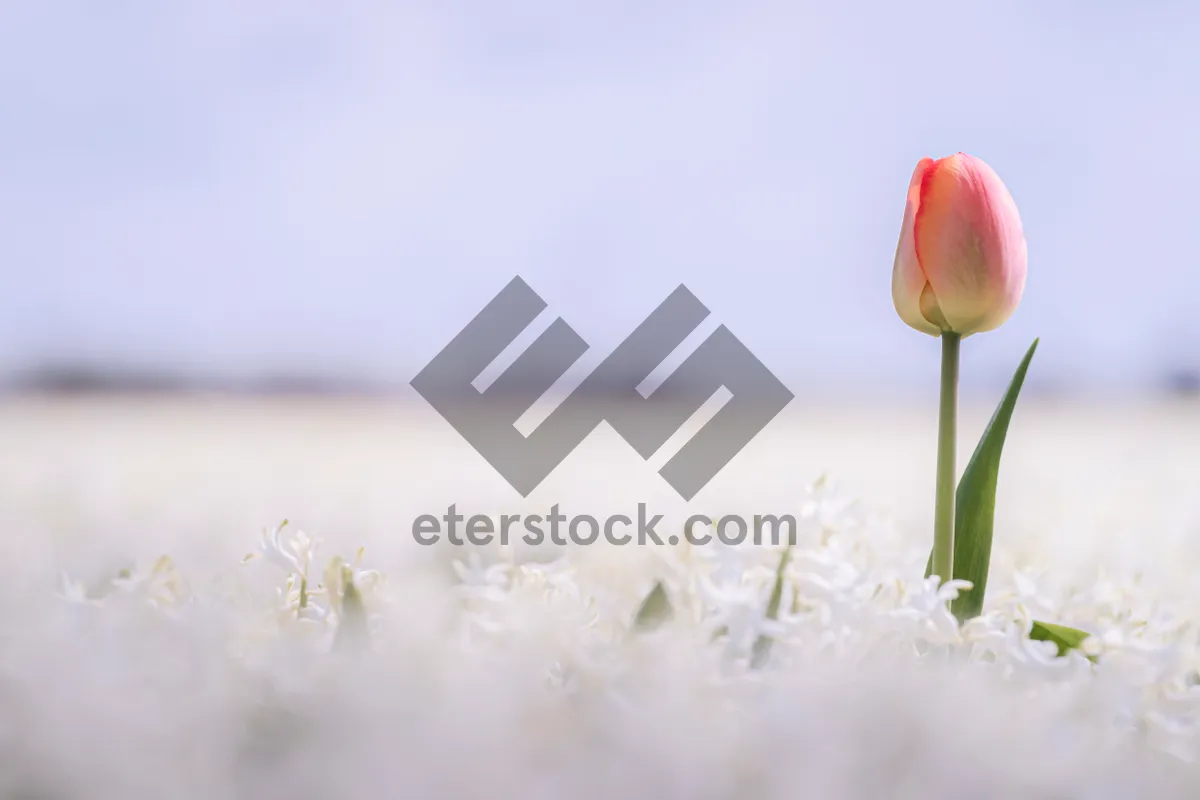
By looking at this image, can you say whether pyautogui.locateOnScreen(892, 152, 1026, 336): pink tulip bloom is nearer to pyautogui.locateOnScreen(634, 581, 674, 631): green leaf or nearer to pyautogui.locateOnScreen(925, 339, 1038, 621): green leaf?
pyautogui.locateOnScreen(925, 339, 1038, 621): green leaf

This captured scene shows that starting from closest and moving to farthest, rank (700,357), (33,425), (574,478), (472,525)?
(472,525)
(700,357)
(574,478)
(33,425)

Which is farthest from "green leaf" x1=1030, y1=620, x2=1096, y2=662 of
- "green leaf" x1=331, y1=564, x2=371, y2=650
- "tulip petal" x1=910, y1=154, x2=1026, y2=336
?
"green leaf" x1=331, y1=564, x2=371, y2=650

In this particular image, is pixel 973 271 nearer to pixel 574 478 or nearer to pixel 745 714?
pixel 745 714

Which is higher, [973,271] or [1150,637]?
[973,271]

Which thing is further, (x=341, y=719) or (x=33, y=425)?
(x=33, y=425)

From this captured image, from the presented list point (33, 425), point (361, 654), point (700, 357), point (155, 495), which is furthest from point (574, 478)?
point (33, 425)

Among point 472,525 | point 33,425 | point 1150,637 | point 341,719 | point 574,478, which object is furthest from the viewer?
point 33,425

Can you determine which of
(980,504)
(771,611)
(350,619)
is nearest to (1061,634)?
(980,504)
